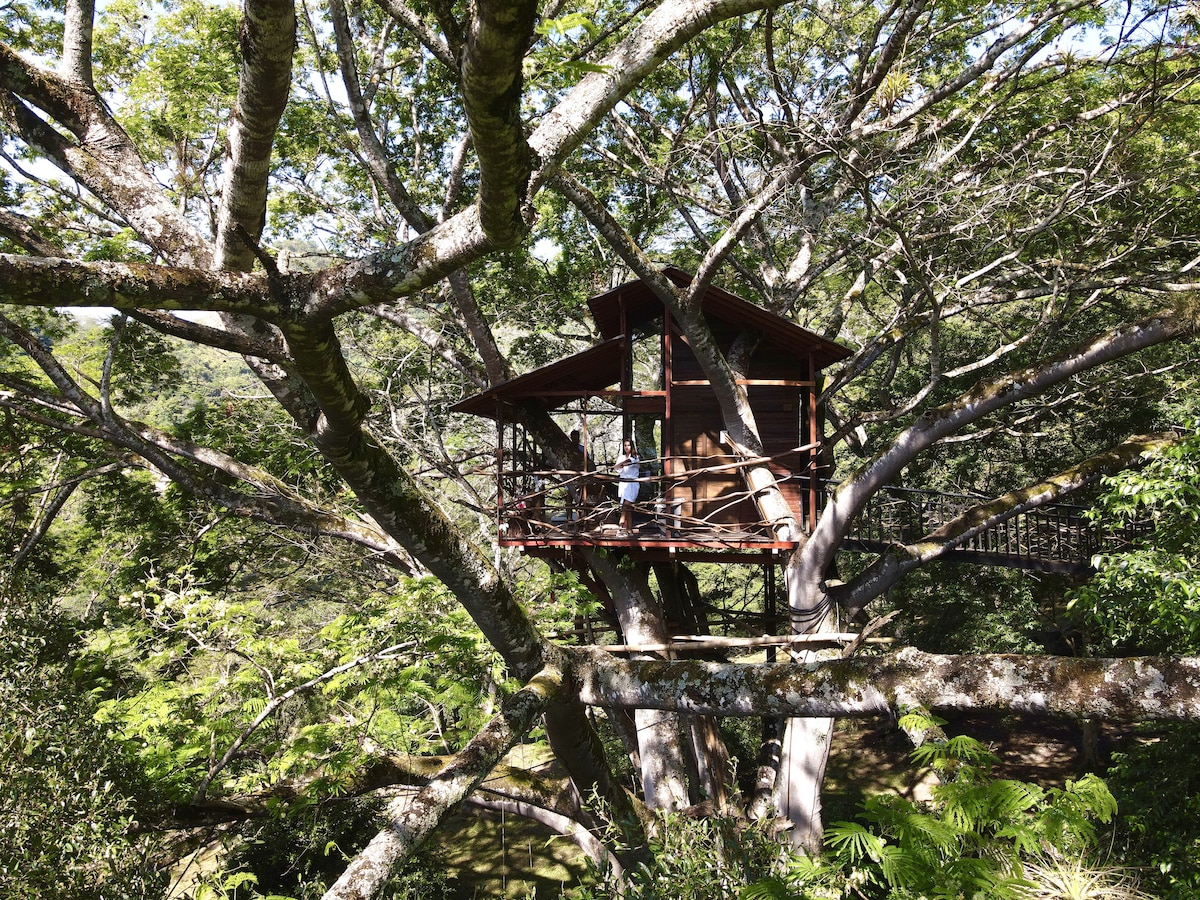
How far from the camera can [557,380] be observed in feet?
31.4

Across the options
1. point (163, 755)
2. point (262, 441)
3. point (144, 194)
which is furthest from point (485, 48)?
point (262, 441)

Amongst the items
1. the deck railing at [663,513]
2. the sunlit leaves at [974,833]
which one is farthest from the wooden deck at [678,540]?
the sunlit leaves at [974,833]

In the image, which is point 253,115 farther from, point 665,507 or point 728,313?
point 665,507

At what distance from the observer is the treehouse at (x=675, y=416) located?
28.8 ft

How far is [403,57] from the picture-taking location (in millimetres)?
10133

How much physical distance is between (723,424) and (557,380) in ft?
7.95

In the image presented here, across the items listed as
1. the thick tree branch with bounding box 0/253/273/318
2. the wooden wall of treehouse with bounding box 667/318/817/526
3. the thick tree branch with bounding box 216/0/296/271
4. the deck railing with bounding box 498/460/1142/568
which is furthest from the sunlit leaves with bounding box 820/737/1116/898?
the wooden wall of treehouse with bounding box 667/318/817/526

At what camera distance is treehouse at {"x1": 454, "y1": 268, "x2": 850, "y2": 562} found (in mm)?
8773

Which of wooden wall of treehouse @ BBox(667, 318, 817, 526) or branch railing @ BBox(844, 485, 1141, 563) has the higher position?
wooden wall of treehouse @ BBox(667, 318, 817, 526)

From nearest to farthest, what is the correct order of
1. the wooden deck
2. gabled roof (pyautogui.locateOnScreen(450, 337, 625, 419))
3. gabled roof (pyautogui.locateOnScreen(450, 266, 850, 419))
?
the wooden deck < gabled roof (pyautogui.locateOnScreen(450, 266, 850, 419)) < gabled roof (pyautogui.locateOnScreen(450, 337, 625, 419))

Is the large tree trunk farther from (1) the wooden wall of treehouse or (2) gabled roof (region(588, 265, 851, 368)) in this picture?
(2) gabled roof (region(588, 265, 851, 368))

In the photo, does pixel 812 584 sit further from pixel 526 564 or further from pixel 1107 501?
pixel 526 564

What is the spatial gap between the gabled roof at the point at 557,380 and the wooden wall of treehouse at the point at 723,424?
35.9 inches

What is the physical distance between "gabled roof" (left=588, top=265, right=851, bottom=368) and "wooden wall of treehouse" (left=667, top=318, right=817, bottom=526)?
292mm
